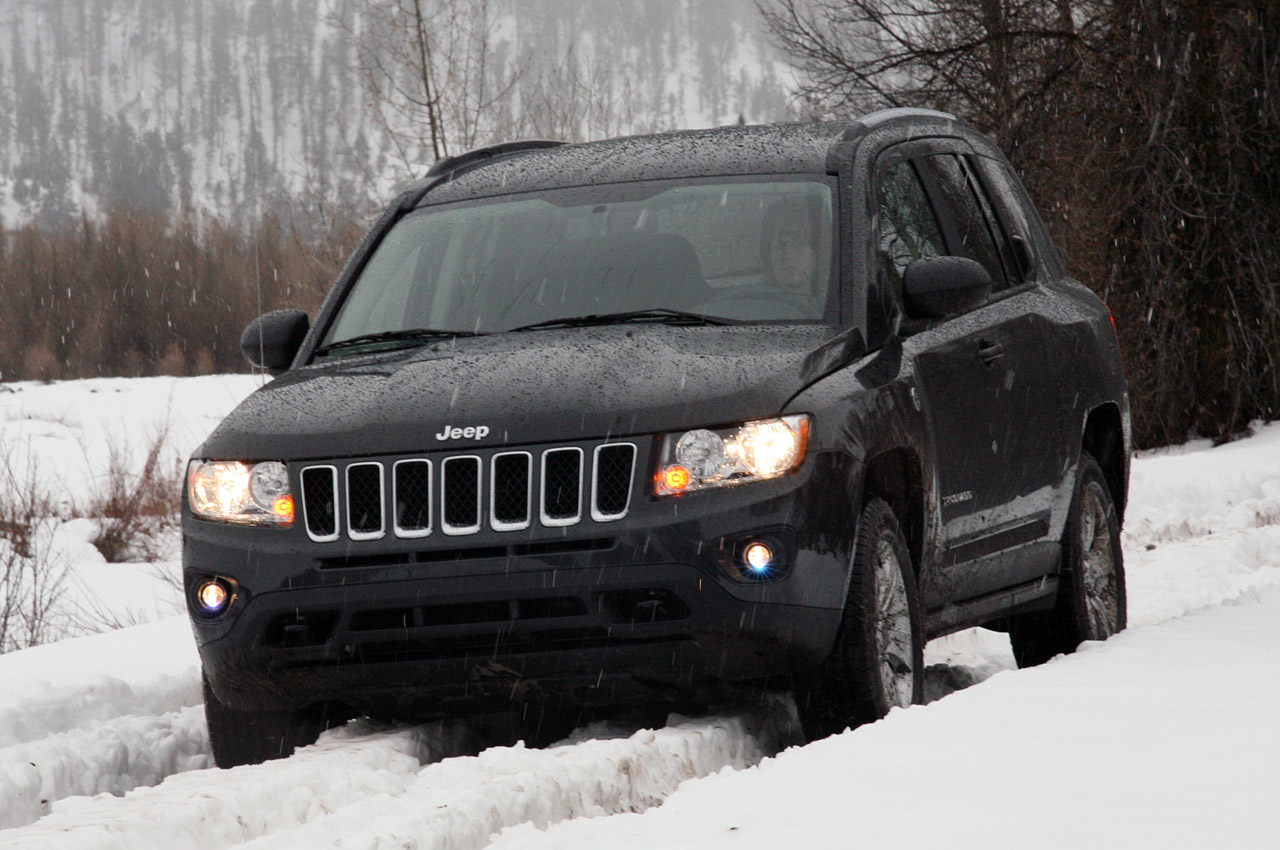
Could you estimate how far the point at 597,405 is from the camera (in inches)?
171

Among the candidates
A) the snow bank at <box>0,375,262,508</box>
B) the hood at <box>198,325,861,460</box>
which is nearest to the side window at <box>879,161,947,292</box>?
the hood at <box>198,325,861,460</box>

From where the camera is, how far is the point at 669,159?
18.7 ft

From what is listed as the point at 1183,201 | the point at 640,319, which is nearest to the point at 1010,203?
the point at 640,319

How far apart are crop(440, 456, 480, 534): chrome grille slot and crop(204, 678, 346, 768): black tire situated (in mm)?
935

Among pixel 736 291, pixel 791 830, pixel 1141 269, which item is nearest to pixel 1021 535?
pixel 736 291

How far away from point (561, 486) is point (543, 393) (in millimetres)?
272

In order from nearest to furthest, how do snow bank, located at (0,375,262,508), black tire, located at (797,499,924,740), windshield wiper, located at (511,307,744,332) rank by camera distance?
black tire, located at (797,499,924,740)
windshield wiper, located at (511,307,744,332)
snow bank, located at (0,375,262,508)

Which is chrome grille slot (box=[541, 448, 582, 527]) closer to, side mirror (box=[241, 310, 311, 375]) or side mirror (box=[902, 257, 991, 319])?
side mirror (box=[902, 257, 991, 319])

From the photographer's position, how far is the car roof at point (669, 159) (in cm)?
558

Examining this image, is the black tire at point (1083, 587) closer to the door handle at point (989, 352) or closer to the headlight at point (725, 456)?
the door handle at point (989, 352)

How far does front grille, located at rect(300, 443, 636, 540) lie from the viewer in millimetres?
4258

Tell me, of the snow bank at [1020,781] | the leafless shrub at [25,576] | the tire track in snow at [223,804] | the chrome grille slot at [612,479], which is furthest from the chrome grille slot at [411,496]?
the leafless shrub at [25,576]

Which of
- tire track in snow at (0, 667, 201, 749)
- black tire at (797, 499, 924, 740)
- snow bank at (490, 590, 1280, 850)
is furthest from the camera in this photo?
tire track in snow at (0, 667, 201, 749)

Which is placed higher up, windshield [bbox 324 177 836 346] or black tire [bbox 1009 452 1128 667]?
windshield [bbox 324 177 836 346]
